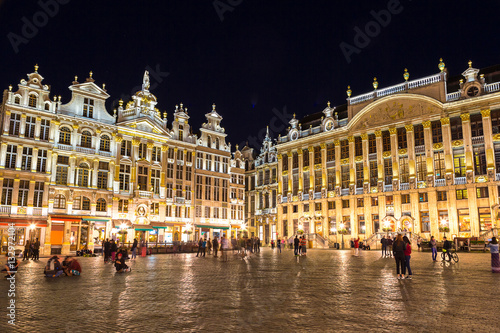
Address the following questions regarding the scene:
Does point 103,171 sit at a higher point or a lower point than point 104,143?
lower

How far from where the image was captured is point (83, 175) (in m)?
46.2

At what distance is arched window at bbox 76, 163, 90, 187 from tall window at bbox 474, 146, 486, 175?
150ft

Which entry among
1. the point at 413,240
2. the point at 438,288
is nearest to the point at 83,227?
the point at 413,240

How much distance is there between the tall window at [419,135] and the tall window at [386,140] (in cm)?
360

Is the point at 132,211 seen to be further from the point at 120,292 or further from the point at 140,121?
the point at 120,292

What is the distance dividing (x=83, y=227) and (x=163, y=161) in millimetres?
13941

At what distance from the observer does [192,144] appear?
57875 millimetres

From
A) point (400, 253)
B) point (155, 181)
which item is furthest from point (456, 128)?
point (155, 181)

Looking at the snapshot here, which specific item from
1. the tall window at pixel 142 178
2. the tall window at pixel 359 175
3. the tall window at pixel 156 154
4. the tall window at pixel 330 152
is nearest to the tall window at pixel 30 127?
the tall window at pixel 142 178

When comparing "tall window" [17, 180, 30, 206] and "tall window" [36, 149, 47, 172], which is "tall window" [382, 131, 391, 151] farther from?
"tall window" [17, 180, 30, 206]

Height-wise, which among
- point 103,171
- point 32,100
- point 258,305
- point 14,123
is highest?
point 32,100

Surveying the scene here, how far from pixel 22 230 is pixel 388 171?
4448 cm

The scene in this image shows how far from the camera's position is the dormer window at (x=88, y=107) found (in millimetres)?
47594

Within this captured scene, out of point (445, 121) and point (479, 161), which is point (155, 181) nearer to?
point (445, 121)
